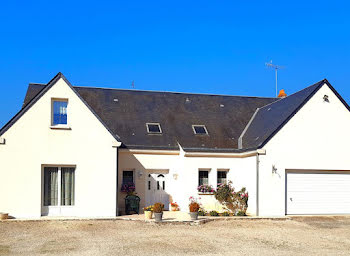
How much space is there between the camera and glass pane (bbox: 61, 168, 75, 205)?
1969 cm

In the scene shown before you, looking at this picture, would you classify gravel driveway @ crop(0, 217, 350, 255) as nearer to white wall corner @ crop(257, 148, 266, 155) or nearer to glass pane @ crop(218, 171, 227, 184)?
white wall corner @ crop(257, 148, 266, 155)

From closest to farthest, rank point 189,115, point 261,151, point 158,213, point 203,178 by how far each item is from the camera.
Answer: point 158,213, point 261,151, point 203,178, point 189,115

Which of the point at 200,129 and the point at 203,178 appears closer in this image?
the point at 203,178

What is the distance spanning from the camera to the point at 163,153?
23.5 meters

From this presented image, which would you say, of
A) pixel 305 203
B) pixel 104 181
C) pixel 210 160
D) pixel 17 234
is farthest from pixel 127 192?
pixel 305 203

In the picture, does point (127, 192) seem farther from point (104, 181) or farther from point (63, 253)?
point (63, 253)

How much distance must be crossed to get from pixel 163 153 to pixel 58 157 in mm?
6167

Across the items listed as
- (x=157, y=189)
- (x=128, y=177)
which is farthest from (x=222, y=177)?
(x=128, y=177)

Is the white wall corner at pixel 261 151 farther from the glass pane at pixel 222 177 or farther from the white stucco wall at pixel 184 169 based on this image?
the glass pane at pixel 222 177

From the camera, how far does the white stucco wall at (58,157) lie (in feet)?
62.4

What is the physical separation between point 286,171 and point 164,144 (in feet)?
22.1

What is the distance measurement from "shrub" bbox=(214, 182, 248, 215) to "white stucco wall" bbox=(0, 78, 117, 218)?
5.67 metres

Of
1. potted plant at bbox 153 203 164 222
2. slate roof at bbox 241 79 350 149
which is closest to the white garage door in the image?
slate roof at bbox 241 79 350 149

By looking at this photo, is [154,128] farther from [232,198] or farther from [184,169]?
[232,198]
